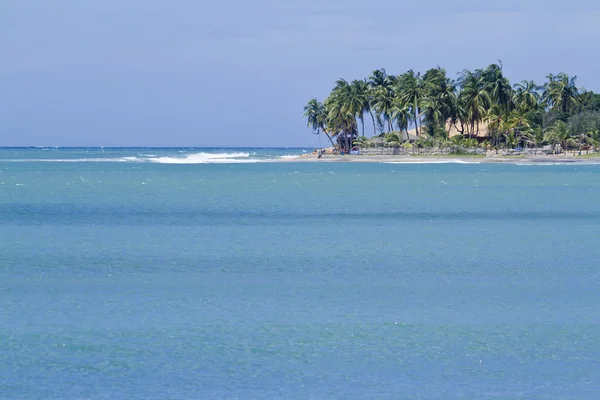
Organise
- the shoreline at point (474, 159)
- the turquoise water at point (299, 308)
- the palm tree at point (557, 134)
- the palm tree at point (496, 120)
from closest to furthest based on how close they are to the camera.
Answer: the turquoise water at point (299, 308) < the shoreline at point (474, 159) < the palm tree at point (557, 134) < the palm tree at point (496, 120)

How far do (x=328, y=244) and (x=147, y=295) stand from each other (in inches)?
374

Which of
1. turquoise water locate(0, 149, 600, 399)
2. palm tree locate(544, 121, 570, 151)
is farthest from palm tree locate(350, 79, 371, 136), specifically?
turquoise water locate(0, 149, 600, 399)

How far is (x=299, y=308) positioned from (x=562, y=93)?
107 m

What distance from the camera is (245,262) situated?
2247 centimetres

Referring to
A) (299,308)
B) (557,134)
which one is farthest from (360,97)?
(299,308)

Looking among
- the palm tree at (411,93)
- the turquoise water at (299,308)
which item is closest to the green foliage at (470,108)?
the palm tree at (411,93)

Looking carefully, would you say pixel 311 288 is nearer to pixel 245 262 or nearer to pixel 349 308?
pixel 349 308

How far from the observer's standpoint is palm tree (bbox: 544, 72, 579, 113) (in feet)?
382

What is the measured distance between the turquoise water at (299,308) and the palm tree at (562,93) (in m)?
85.5

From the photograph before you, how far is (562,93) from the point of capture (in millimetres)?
116438

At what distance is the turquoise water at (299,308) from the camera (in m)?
11.9

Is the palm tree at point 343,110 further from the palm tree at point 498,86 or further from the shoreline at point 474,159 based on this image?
the palm tree at point 498,86

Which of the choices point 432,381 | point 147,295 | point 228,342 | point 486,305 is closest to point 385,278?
point 486,305

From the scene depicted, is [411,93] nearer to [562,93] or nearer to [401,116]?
[401,116]
